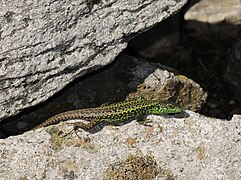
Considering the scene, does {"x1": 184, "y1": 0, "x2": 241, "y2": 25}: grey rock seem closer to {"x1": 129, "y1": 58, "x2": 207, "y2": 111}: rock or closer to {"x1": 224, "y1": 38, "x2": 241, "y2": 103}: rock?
{"x1": 224, "y1": 38, "x2": 241, "y2": 103}: rock

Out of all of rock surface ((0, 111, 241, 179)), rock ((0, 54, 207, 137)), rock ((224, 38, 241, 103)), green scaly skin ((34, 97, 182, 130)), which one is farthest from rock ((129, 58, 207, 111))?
rock ((224, 38, 241, 103))

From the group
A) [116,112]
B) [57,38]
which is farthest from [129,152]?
[57,38]

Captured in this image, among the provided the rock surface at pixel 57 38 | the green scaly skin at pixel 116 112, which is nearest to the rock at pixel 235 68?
the green scaly skin at pixel 116 112

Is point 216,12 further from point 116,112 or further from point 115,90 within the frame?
point 116,112

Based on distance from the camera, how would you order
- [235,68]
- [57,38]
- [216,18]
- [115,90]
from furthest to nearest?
[216,18], [235,68], [115,90], [57,38]

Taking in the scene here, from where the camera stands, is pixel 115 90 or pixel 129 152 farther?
pixel 115 90

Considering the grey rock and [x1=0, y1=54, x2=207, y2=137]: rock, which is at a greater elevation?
[x1=0, y1=54, x2=207, y2=137]: rock
